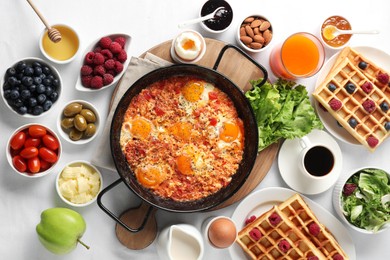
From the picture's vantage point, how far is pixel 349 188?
3.83 metres

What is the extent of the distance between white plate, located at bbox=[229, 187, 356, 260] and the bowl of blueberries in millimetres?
1488

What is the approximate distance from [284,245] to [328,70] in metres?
1.26

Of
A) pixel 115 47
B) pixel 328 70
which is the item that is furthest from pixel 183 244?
pixel 328 70

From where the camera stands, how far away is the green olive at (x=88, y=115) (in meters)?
3.63

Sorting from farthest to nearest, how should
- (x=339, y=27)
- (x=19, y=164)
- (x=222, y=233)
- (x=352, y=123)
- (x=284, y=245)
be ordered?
(x=339, y=27) → (x=352, y=123) → (x=284, y=245) → (x=19, y=164) → (x=222, y=233)

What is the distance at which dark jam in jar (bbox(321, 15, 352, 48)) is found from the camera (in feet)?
12.9

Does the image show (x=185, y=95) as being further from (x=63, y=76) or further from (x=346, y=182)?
(x=346, y=182)

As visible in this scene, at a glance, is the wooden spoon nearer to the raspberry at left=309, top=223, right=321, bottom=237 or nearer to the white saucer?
the white saucer

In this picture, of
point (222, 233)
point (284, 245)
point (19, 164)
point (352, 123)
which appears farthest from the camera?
point (352, 123)

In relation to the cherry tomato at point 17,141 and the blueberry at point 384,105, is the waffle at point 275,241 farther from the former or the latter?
the cherry tomato at point 17,141

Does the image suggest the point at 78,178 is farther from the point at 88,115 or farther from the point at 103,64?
the point at 103,64

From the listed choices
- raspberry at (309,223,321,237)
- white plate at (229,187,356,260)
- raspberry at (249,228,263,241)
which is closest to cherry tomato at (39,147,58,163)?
white plate at (229,187,356,260)

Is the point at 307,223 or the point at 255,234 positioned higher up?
the point at 307,223

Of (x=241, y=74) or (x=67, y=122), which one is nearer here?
(x=67, y=122)
